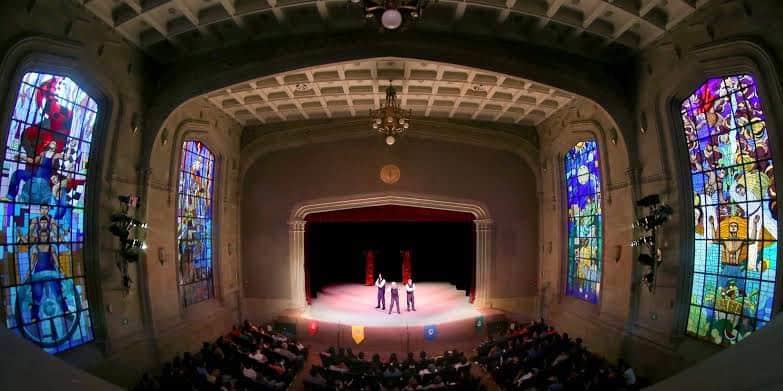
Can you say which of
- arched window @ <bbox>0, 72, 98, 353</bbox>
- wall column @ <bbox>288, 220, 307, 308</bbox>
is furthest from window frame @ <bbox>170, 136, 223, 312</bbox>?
arched window @ <bbox>0, 72, 98, 353</bbox>

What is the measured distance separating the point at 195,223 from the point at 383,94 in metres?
7.86

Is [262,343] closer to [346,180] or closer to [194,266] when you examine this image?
[194,266]

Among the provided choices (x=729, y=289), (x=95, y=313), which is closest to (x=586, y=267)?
(x=729, y=289)

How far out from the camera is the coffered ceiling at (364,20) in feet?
31.5

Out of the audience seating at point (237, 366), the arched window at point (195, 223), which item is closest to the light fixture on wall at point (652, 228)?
the audience seating at point (237, 366)

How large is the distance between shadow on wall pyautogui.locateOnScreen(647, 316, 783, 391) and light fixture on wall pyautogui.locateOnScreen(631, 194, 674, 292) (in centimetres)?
550

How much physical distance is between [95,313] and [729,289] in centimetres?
1413

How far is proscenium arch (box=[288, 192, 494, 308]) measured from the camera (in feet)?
59.2

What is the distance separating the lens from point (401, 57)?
11359 mm

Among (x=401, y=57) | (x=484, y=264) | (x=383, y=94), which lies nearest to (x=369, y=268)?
(x=484, y=264)

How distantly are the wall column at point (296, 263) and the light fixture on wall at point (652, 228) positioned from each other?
12387 millimetres

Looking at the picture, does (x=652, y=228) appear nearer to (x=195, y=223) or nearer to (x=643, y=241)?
(x=643, y=241)

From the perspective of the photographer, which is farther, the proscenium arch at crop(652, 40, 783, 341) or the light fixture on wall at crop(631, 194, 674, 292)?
the light fixture on wall at crop(631, 194, 674, 292)

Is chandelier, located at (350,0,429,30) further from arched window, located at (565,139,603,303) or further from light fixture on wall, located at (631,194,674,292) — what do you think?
arched window, located at (565,139,603,303)
